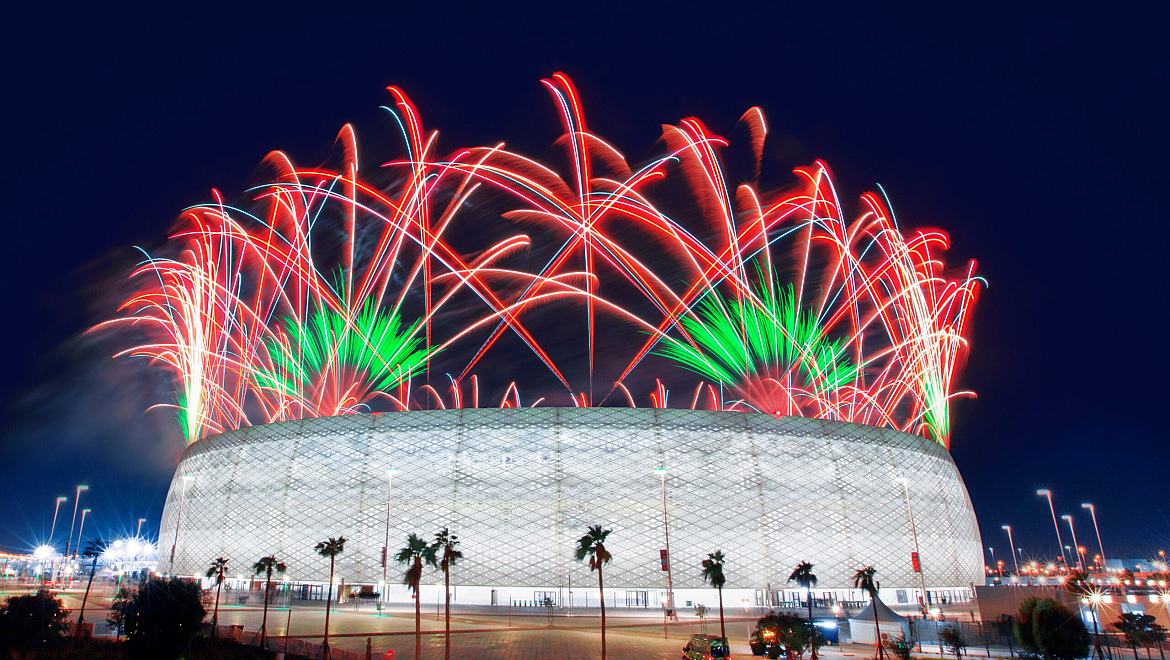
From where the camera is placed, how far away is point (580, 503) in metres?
59.0

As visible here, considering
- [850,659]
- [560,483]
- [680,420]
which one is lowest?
[850,659]

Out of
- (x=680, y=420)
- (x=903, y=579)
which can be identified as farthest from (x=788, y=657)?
(x=903, y=579)

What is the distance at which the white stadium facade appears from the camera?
5822 centimetres

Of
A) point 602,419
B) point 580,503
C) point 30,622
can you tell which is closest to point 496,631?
point 580,503

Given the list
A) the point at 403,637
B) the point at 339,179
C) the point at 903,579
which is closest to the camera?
the point at 403,637

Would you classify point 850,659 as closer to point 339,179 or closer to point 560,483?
point 560,483

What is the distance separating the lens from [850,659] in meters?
32.0

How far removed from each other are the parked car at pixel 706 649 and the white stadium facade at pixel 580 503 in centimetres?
2660

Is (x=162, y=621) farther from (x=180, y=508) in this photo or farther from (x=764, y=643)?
(x=180, y=508)

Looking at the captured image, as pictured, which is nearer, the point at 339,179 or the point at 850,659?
the point at 850,659

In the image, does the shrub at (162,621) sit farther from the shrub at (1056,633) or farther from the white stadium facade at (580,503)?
the shrub at (1056,633)

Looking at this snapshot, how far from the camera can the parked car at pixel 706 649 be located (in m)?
27.6

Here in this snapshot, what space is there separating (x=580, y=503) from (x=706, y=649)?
3034cm

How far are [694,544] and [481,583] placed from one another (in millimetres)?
17896
